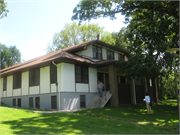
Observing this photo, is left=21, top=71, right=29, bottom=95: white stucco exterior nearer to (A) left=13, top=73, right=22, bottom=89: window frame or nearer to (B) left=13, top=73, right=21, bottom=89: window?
(A) left=13, top=73, right=22, bottom=89: window frame

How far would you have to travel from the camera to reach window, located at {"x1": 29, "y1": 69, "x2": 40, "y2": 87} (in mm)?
17164

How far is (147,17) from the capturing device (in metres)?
17.1

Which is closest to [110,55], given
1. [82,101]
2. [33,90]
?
[82,101]

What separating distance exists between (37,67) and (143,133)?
12.5 metres

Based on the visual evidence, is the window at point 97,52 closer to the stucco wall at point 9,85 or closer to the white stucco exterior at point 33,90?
the white stucco exterior at point 33,90

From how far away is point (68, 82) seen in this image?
589 inches

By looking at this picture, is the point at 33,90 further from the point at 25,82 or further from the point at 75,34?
the point at 75,34

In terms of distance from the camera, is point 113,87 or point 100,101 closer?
point 100,101

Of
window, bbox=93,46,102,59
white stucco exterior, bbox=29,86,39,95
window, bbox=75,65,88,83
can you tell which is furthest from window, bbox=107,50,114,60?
white stucco exterior, bbox=29,86,39,95

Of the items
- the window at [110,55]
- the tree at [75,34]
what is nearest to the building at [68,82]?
the window at [110,55]

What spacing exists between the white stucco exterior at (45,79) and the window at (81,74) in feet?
8.74

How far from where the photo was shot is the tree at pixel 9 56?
5162cm

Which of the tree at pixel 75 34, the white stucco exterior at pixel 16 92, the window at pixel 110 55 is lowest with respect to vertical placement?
the white stucco exterior at pixel 16 92

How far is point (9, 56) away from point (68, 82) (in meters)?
44.5
